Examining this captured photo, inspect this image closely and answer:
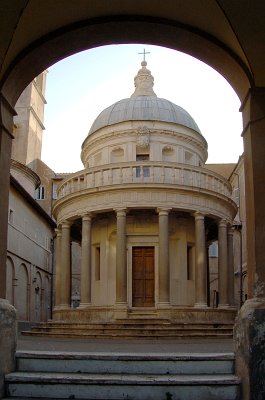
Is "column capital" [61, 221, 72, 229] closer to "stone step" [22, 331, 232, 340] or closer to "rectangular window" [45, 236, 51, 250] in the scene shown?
"stone step" [22, 331, 232, 340]

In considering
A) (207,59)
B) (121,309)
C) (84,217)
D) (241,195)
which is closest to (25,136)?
(241,195)

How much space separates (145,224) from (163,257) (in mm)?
2985

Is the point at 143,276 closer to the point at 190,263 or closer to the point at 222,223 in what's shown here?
the point at 190,263

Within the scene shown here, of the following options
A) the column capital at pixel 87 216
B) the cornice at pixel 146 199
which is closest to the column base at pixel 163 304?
the cornice at pixel 146 199

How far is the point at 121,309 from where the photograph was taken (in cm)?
2266

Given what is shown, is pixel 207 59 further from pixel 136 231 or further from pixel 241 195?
pixel 241 195

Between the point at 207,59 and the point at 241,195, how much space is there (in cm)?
3546

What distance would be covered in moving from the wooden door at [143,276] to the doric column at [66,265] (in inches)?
123

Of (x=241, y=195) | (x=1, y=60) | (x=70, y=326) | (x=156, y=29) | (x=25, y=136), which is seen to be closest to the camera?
(x=1, y=60)

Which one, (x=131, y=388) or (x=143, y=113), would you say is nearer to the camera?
(x=131, y=388)

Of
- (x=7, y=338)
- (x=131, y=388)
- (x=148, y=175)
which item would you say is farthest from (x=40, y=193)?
(x=131, y=388)

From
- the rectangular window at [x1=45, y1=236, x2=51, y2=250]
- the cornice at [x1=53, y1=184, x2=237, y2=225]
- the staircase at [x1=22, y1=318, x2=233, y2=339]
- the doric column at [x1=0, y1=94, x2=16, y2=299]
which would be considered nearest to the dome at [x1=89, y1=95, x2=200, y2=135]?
the cornice at [x1=53, y1=184, x2=237, y2=225]

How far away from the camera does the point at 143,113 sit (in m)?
29.3

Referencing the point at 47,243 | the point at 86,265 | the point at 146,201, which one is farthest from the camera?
the point at 47,243
